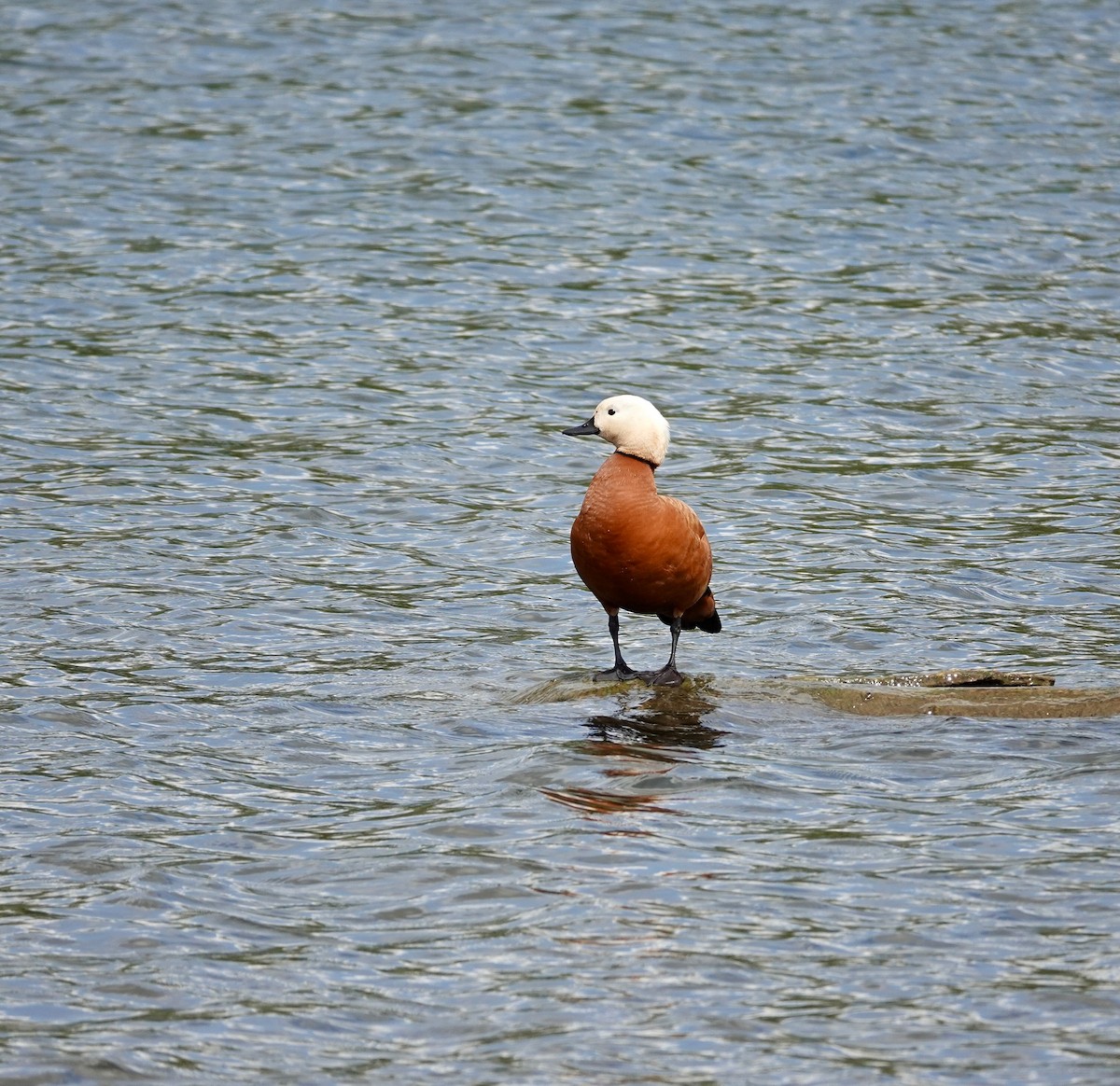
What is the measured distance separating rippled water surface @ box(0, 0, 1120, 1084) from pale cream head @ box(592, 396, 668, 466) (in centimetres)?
117

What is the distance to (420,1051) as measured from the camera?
5715 millimetres

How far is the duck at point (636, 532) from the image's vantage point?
8.27 m

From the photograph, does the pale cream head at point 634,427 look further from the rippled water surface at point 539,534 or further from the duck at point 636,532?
the rippled water surface at point 539,534

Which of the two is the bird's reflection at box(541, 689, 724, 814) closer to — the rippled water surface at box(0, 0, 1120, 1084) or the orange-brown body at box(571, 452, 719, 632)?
the rippled water surface at box(0, 0, 1120, 1084)

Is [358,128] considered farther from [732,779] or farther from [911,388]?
[732,779]

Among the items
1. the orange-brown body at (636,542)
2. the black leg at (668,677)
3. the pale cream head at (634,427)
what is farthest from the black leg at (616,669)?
the pale cream head at (634,427)

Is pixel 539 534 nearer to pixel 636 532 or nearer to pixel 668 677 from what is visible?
pixel 668 677

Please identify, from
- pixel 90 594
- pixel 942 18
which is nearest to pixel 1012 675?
pixel 90 594

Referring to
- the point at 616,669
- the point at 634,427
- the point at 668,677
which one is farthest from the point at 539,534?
the point at 634,427

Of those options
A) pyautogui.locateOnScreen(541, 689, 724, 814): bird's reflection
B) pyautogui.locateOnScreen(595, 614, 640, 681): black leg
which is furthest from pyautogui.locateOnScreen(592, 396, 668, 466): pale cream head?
pyautogui.locateOnScreen(541, 689, 724, 814): bird's reflection

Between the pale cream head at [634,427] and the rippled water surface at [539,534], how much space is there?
1.17m

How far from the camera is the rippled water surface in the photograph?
613cm

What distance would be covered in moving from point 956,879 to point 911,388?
27.9 feet

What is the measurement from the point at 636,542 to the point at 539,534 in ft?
13.2
